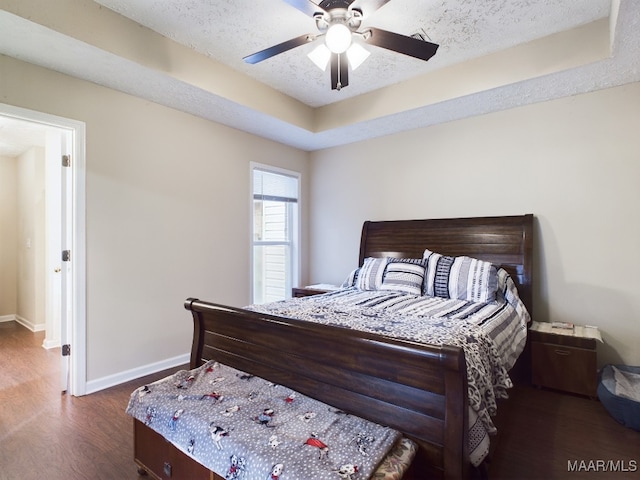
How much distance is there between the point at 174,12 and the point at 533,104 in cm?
318

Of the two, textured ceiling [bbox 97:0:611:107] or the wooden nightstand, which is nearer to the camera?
textured ceiling [bbox 97:0:611:107]

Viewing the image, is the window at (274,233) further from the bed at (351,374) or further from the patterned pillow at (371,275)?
the bed at (351,374)

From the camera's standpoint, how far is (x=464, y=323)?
2070 mm

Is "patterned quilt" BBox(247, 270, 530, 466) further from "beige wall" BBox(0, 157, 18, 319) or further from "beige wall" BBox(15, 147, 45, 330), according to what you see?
"beige wall" BBox(0, 157, 18, 319)

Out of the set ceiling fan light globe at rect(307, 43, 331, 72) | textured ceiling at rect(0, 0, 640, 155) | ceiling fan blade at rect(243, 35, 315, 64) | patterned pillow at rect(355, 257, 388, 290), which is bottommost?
patterned pillow at rect(355, 257, 388, 290)

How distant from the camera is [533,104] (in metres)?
3.16

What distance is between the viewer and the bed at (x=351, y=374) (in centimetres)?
134

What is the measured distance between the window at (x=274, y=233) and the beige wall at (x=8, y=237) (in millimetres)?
3797

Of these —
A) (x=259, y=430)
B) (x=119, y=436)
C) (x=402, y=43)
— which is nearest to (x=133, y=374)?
(x=119, y=436)

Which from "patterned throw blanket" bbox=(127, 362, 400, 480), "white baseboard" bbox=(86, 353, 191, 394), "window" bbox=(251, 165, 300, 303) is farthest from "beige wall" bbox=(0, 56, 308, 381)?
"patterned throw blanket" bbox=(127, 362, 400, 480)

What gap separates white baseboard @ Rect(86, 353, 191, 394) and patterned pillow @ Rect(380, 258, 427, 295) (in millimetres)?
2152

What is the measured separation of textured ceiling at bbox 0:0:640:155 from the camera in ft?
7.13

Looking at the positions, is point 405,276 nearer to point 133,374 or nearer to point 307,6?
point 307,6

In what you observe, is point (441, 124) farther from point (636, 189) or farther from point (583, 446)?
point (583, 446)
